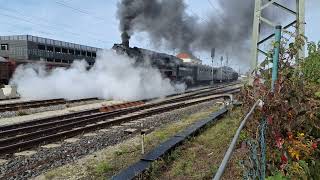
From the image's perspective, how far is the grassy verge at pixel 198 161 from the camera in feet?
21.1

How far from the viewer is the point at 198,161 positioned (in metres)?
7.51

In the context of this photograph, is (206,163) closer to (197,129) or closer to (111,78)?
(197,129)

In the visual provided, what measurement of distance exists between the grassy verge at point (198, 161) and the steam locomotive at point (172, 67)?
1594 centimetres

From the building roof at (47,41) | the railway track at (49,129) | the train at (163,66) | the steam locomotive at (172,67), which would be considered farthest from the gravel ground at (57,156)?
the building roof at (47,41)

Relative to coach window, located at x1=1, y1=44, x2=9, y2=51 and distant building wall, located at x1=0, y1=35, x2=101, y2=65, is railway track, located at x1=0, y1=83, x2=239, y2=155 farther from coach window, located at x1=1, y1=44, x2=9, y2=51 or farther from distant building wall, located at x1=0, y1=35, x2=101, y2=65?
coach window, located at x1=1, y1=44, x2=9, y2=51

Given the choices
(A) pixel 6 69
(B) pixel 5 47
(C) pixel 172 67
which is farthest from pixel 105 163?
(B) pixel 5 47

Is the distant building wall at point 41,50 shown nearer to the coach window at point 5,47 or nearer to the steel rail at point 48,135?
the coach window at point 5,47

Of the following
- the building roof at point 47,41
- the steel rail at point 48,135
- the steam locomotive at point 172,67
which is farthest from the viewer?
the building roof at point 47,41

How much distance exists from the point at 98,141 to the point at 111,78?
1538 centimetres

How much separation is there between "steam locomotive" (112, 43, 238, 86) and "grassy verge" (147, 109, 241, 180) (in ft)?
52.3

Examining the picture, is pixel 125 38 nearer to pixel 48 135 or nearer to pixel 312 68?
pixel 48 135

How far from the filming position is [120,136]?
12703 millimetres

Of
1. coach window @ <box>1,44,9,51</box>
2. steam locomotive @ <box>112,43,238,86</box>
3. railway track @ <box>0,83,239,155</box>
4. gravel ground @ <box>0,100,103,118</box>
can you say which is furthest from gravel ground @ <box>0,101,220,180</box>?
coach window @ <box>1,44,9,51</box>

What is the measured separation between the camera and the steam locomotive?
1015 inches
